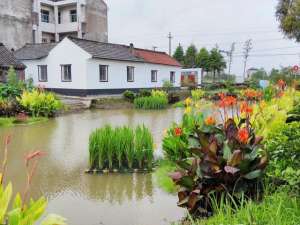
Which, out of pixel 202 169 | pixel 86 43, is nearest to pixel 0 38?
pixel 86 43

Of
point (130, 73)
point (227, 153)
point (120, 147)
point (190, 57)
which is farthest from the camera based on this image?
point (190, 57)

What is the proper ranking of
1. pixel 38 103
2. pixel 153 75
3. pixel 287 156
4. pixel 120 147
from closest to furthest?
pixel 287 156, pixel 120 147, pixel 38 103, pixel 153 75

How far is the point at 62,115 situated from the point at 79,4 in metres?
24.1

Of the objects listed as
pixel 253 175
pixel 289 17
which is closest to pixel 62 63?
pixel 289 17

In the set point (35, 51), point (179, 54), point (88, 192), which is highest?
point (179, 54)

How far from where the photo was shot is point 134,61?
78.7 feet

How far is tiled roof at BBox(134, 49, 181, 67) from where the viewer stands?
25944mm

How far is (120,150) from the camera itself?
562cm

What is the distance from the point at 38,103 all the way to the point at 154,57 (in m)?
15.2

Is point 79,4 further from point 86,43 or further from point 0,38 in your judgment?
point 86,43

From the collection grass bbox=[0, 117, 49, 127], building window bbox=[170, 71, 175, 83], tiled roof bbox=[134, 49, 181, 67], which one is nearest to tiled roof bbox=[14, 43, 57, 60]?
tiled roof bbox=[134, 49, 181, 67]

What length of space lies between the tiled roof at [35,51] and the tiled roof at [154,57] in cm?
614

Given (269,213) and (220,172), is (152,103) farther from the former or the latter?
(269,213)

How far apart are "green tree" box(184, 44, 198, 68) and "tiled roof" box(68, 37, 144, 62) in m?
20.3
